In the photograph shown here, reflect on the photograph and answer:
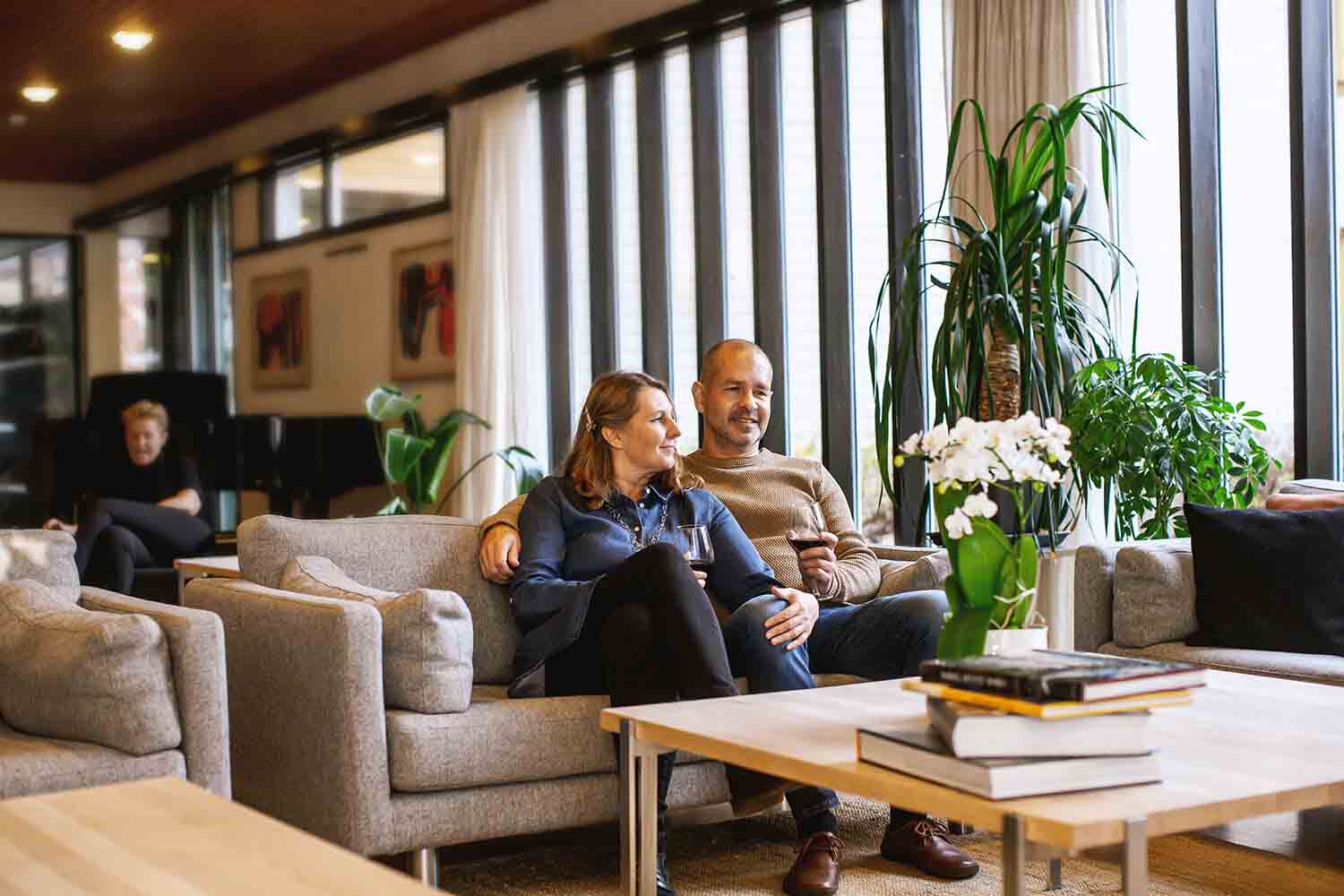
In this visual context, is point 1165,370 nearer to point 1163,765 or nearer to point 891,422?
point 891,422

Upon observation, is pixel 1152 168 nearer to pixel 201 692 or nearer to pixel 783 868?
pixel 783 868

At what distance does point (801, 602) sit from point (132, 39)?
5.65 metres

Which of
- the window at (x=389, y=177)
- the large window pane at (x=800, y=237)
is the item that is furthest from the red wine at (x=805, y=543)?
the window at (x=389, y=177)

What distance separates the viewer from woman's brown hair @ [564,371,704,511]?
3229mm

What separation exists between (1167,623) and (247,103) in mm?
6971

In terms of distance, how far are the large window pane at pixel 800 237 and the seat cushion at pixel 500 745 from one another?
2950 mm

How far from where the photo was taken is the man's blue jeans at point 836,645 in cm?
299

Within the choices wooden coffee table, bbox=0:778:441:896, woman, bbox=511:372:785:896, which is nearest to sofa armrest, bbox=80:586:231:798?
woman, bbox=511:372:785:896

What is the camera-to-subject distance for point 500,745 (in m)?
2.80

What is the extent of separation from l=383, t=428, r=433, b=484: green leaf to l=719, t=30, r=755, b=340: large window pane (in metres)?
1.51

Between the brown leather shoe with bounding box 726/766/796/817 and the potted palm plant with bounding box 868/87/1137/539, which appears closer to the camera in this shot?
the brown leather shoe with bounding box 726/766/796/817

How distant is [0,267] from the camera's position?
11.1 meters

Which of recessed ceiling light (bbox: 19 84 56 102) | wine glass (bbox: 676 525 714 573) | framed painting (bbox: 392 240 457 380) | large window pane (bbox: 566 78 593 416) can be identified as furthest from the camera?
recessed ceiling light (bbox: 19 84 56 102)

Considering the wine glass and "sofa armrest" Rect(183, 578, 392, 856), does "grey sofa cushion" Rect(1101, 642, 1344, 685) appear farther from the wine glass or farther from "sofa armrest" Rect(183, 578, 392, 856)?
"sofa armrest" Rect(183, 578, 392, 856)
